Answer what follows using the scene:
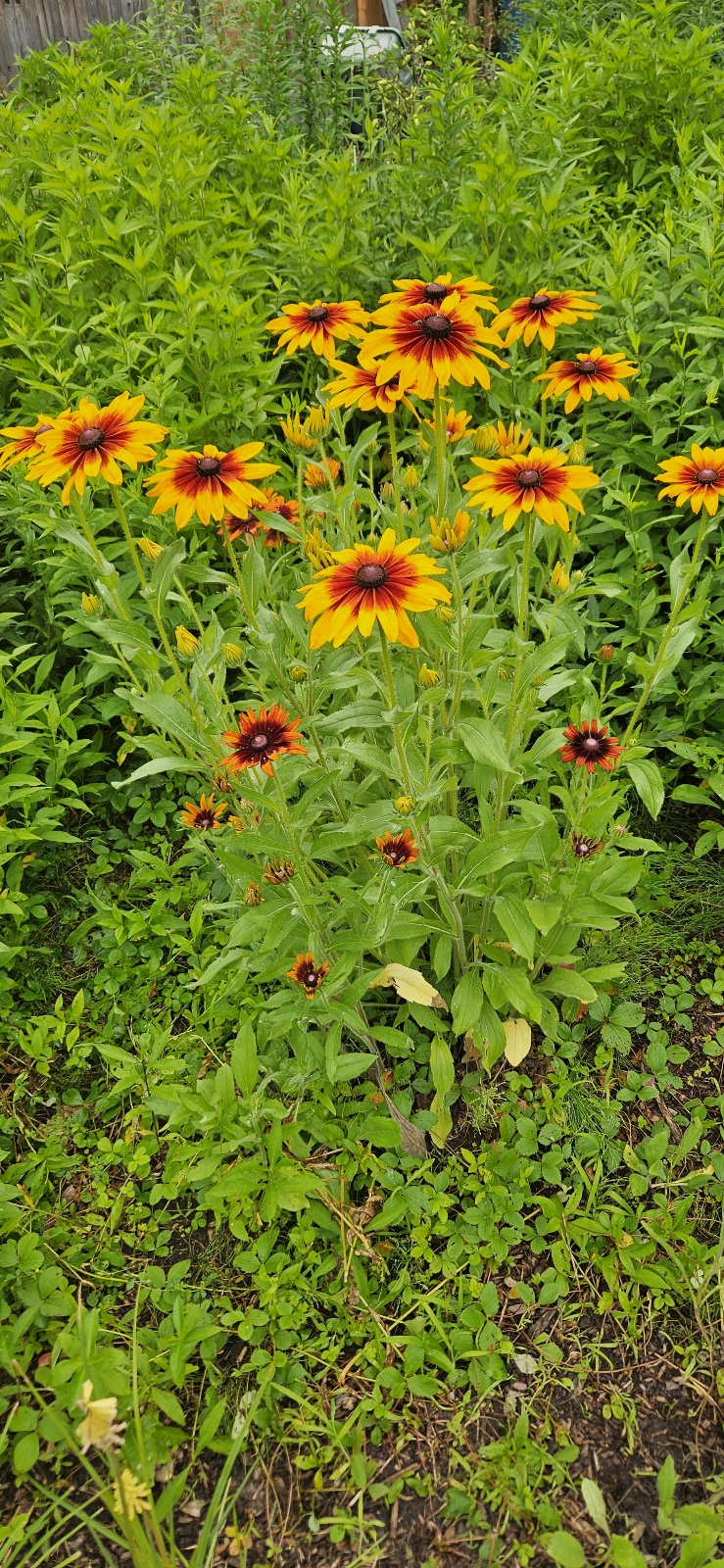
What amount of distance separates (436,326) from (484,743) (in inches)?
26.7

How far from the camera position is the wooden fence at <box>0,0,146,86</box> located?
20.1 ft

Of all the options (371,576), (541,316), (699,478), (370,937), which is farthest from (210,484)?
(699,478)

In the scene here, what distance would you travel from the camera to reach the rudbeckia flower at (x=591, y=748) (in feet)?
6.17

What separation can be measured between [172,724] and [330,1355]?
1192 millimetres

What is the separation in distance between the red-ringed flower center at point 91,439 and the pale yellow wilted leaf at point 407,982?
1.09 m

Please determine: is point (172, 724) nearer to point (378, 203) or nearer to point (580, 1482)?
point (580, 1482)

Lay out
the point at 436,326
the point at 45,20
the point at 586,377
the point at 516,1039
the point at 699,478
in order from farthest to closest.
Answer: the point at 45,20 < the point at 516,1039 < the point at 699,478 < the point at 586,377 < the point at 436,326

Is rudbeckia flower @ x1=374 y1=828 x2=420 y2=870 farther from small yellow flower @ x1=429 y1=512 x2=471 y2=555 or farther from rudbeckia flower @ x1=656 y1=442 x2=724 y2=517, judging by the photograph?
rudbeckia flower @ x1=656 y1=442 x2=724 y2=517

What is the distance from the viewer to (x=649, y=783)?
216 centimetres

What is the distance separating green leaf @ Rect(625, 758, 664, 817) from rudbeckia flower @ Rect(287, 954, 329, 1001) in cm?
82

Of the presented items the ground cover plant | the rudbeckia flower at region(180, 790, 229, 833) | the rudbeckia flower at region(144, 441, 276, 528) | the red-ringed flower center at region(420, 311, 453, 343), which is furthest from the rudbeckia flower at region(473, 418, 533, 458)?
the rudbeckia flower at region(180, 790, 229, 833)

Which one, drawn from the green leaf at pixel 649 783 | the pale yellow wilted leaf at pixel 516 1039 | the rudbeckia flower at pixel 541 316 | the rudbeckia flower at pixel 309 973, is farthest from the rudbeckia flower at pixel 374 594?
the pale yellow wilted leaf at pixel 516 1039

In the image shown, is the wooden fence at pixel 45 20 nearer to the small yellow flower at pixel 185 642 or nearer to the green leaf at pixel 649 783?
the small yellow flower at pixel 185 642

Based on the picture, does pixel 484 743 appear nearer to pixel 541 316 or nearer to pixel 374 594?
pixel 374 594
